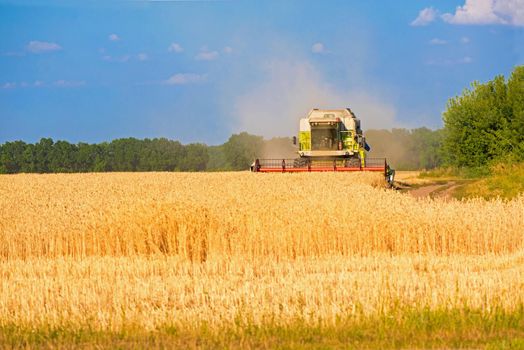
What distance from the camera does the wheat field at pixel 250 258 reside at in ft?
32.1

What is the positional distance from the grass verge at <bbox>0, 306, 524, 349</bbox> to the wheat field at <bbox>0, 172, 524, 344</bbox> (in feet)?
0.63

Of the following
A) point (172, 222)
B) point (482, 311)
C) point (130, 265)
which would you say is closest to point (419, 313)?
point (482, 311)

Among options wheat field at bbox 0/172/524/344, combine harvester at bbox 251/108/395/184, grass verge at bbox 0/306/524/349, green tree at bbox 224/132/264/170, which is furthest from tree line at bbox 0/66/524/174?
grass verge at bbox 0/306/524/349

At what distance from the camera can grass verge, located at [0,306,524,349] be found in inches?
334

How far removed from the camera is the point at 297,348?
8.28 m

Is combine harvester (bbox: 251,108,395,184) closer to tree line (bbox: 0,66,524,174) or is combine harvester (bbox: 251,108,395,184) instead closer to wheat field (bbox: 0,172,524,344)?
tree line (bbox: 0,66,524,174)

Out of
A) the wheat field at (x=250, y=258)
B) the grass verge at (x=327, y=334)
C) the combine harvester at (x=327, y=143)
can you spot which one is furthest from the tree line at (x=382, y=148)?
the grass verge at (x=327, y=334)

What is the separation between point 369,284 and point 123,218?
6.62 m

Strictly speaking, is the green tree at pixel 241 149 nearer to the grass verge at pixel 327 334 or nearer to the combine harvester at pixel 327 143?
the combine harvester at pixel 327 143

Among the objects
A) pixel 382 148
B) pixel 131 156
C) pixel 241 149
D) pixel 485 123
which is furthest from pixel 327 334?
pixel 241 149

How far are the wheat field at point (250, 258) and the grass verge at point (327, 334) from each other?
192 mm

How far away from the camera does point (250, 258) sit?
1458cm

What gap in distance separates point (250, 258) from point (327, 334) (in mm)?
A: 5803

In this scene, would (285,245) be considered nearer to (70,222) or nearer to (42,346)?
(70,222)
